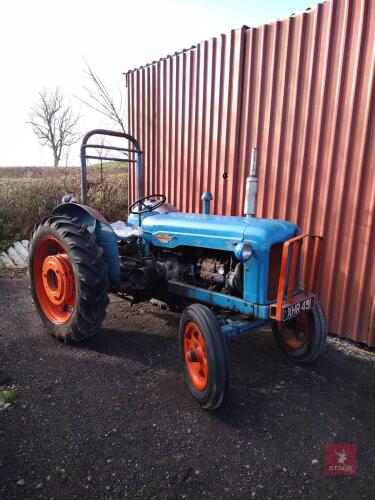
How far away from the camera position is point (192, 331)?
259 cm

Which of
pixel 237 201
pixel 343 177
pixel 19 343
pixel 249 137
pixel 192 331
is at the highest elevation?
pixel 249 137

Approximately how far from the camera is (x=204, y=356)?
2.45 m

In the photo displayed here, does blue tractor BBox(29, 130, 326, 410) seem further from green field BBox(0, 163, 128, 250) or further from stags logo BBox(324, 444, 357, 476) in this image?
green field BBox(0, 163, 128, 250)

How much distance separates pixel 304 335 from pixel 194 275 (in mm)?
1084

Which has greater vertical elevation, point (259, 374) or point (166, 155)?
point (166, 155)

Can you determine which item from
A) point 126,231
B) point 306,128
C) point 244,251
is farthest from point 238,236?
point 306,128

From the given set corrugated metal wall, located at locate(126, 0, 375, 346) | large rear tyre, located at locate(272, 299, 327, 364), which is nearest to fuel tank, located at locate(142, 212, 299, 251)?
large rear tyre, located at locate(272, 299, 327, 364)

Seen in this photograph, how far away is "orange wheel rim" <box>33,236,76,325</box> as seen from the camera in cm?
329

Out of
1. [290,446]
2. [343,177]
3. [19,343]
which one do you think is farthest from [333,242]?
[19,343]

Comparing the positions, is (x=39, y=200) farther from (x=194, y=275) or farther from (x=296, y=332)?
(x=296, y=332)

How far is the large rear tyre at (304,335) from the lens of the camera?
289 centimetres

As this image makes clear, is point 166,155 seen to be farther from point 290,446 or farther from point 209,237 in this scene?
point 290,446

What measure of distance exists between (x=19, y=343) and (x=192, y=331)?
1809mm

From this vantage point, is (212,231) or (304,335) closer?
(212,231)
